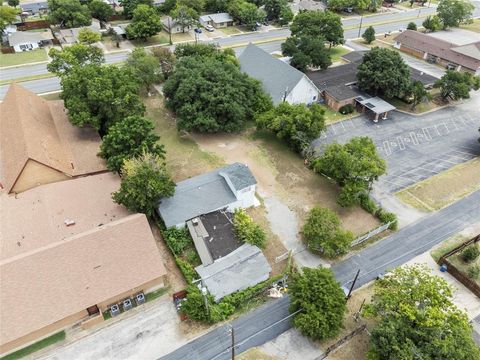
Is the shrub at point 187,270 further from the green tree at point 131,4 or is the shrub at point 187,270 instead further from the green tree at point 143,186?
the green tree at point 131,4

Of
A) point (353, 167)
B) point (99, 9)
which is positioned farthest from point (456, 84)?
point (99, 9)

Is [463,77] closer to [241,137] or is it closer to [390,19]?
[241,137]

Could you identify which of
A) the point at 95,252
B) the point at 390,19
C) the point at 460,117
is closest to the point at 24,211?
the point at 95,252

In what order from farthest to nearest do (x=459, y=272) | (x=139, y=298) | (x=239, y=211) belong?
1. (x=239, y=211)
2. (x=459, y=272)
3. (x=139, y=298)

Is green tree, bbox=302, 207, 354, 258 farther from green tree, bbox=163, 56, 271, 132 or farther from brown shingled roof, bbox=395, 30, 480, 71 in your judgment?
brown shingled roof, bbox=395, 30, 480, 71

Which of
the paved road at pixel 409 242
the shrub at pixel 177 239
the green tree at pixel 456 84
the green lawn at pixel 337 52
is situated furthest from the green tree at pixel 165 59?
the paved road at pixel 409 242

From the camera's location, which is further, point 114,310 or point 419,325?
point 114,310

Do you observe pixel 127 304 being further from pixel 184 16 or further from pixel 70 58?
pixel 184 16
